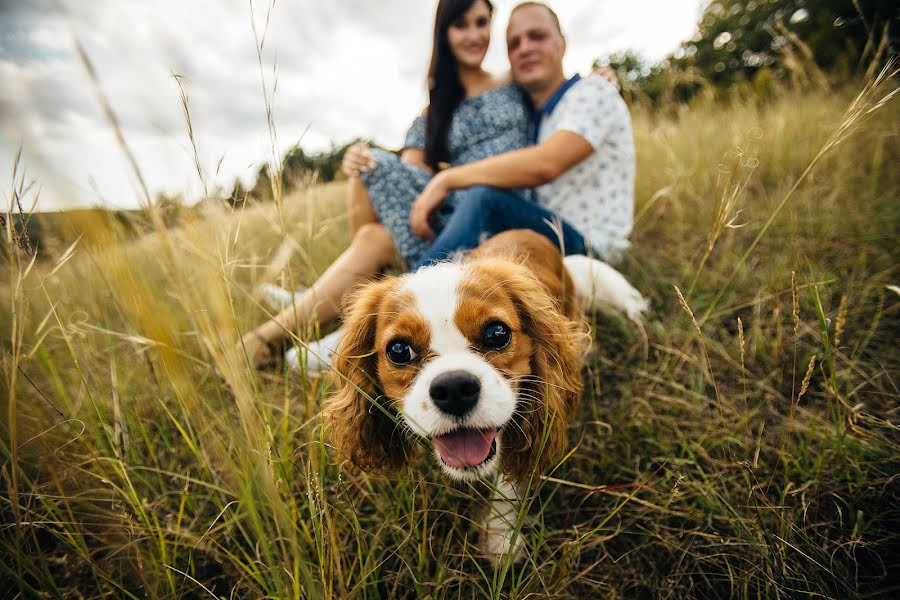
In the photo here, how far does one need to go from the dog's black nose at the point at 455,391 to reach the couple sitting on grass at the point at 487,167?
1139 mm

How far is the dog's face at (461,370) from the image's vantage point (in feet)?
3.76

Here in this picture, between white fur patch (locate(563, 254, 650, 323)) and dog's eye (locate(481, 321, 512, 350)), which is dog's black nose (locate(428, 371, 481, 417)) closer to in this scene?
dog's eye (locate(481, 321, 512, 350))

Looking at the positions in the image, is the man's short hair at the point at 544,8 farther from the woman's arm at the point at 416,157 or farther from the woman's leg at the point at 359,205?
the woman's leg at the point at 359,205

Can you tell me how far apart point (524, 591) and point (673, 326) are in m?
1.56

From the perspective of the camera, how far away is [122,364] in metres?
2.32

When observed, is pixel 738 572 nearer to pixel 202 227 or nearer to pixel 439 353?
pixel 439 353

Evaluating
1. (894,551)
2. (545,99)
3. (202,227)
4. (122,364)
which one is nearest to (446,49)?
(545,99)

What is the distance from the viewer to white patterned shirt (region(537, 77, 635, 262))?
2572 millimetres

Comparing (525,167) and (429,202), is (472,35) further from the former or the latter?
(429,202)

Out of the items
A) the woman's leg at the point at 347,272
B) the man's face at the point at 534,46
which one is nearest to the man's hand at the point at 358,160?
the woman's leg at the point at 347,272

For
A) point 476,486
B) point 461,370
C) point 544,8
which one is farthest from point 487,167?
point 476,486

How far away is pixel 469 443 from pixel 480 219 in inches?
53.4

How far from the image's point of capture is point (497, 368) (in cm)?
129

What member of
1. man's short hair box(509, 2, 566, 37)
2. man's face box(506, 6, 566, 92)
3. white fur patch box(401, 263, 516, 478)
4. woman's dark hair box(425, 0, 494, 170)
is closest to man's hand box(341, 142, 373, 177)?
woman's dark hair box(425, 0, 494, 170)
